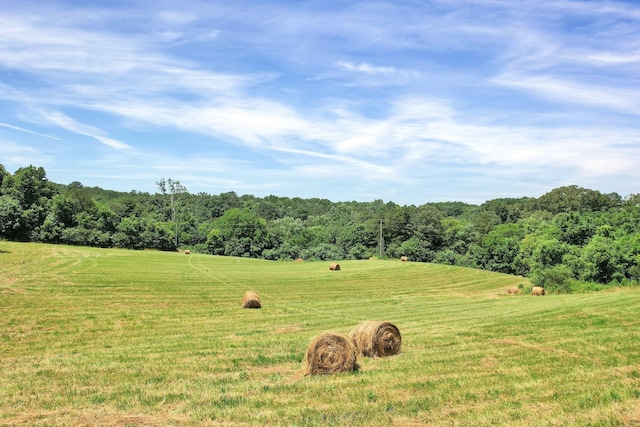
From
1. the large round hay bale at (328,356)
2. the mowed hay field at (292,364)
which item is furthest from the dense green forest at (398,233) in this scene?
the large round hay bale at (328,356)

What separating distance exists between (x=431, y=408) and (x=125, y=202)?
10766 cm

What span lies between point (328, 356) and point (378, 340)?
2.95 meters

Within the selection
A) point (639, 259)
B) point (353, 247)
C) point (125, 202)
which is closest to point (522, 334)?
point (639, 259)

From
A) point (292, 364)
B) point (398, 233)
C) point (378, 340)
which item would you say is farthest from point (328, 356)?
point (398, 233)

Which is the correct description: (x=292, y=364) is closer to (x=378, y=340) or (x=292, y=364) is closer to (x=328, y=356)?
(x=328, y=356)

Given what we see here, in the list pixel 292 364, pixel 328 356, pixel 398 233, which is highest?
pixel 398 233

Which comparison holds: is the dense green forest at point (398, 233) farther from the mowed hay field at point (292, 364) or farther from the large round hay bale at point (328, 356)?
the large round hay bale at point (328, 356)

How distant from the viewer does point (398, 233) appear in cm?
10912

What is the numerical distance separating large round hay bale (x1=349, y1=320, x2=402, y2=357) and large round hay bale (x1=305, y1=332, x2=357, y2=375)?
232 centimetres

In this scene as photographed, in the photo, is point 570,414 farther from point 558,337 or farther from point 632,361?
point 558,337

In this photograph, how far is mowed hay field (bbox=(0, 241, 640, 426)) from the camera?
32.2 ft

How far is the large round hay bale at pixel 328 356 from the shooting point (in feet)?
43.5

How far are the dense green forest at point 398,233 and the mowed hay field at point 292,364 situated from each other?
24783 millimetres

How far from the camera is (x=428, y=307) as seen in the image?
1204 inches
